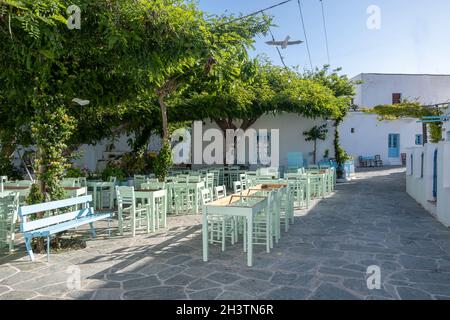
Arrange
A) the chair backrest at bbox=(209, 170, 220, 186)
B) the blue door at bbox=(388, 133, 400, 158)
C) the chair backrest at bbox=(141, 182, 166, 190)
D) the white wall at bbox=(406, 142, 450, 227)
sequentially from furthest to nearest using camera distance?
the blue door at bbox=(388, 133, 400, 158) → the chair backrest at bbox=(209, 170, 220, 186) → the chair backrest at bbox=(141, 182, 166, 190) → the white wall at bbox=(406, 142, 450, 227)

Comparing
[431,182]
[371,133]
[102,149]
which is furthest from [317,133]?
[102,149]

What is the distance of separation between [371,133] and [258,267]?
69.8 feet

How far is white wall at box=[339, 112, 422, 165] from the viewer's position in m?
23.7

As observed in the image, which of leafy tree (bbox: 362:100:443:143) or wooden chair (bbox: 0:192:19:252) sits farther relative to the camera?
leafy tree (bbox: 362:100:443:143)

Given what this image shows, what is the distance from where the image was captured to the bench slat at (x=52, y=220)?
482 centimetres

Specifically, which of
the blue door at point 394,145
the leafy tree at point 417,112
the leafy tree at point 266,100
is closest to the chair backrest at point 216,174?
the leafy tree at point 266,100

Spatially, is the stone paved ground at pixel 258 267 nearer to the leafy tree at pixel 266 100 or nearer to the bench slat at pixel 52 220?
the bench slat at pixel 52 220

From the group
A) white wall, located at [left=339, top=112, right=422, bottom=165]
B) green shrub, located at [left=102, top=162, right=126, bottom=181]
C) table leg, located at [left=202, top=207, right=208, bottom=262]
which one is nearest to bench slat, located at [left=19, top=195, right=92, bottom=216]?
table leg, located at [left=202, top=207, right=208, bottom=262]

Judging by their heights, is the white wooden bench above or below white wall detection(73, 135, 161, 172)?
below

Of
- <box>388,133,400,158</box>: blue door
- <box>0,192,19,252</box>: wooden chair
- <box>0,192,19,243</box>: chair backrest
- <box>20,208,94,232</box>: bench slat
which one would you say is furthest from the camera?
<box>388,133,400,158</box>: blue door

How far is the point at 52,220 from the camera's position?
5.24 meters

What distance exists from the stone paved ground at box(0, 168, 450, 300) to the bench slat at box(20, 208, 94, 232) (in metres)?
0.47

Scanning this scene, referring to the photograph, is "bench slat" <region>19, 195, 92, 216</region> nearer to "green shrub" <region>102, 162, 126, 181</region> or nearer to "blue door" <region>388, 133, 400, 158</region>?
"green shrub" <region>102, 162, 126, 181</region>

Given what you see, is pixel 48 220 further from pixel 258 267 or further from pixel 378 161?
pixel 378 161
